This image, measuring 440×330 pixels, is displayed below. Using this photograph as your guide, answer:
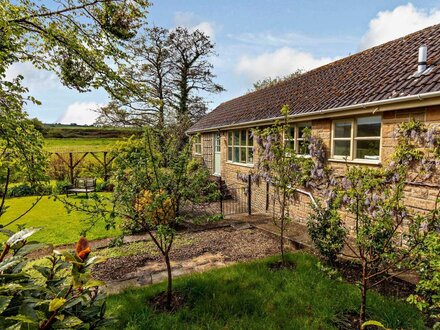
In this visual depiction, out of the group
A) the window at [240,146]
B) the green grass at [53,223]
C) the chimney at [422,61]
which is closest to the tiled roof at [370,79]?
the chimney at [422,61]

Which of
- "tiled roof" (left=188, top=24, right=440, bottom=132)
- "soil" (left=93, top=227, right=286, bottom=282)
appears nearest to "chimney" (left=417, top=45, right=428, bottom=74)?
"tiled roof" (left=188, top=24, right=440, bottom=132)

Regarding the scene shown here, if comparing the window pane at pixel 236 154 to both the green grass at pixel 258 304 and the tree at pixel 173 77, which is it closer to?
the green grass at pixel 258 304

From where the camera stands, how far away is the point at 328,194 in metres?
7.00

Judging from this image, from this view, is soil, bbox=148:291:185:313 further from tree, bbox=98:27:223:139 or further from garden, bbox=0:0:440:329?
tree, bbox=98:27:223:139

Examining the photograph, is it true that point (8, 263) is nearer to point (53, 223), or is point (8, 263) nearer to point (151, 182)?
point (151, 182)

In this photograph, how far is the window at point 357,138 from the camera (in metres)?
6.16

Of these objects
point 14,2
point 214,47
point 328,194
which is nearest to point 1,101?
point 14,2

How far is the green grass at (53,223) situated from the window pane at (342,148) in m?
6.62

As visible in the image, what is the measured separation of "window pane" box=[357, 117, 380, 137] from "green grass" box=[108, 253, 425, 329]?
364 centimetres

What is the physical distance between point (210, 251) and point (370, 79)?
20.4 ft

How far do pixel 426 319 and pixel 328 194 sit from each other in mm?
3934

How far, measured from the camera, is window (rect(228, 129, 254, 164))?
11461 mm

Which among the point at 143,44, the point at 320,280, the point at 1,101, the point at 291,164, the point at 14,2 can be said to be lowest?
the point at 320,280

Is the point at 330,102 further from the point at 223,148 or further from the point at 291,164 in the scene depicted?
the point at 223,148
